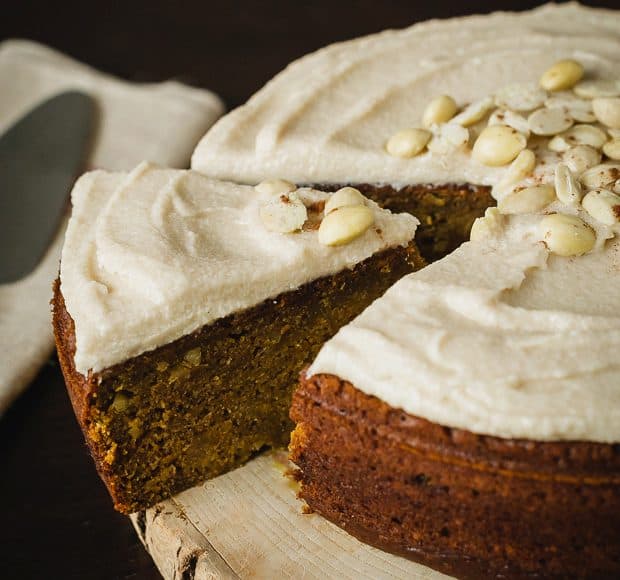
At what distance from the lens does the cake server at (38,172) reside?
494 centimetres

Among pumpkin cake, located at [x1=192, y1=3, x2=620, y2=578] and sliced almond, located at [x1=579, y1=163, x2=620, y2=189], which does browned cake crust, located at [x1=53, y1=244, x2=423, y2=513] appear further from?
sliced almond, located at [x1=579, y1=163, x2=620, y2=189]

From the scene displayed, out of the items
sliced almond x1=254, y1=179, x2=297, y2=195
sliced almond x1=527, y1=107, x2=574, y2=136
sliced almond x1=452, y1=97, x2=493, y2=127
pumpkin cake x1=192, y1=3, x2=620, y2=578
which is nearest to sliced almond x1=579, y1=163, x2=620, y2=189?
pumpkin cake x1=192, y1=3, x2=620, y2=578

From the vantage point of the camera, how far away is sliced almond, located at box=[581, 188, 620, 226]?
3.53 m

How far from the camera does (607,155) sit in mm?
3916

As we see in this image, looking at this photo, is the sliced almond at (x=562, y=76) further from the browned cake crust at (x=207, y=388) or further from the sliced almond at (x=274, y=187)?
the sliced almond at (x=274, y=187)

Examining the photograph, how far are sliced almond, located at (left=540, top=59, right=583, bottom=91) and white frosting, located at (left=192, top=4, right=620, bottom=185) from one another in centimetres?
17

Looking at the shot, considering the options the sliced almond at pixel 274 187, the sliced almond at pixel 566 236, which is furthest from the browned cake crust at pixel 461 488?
the sliced almond at pixel 274 187

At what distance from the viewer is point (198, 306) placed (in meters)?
3.38

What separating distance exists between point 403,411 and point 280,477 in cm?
95

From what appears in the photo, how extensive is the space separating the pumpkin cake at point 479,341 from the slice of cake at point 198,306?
13.9 inches

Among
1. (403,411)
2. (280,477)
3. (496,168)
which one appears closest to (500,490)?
(403,411)

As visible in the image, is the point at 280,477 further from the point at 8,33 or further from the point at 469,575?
the point at 8,33

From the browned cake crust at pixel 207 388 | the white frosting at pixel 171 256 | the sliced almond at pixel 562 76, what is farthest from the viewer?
the sliced almond at pixel 562 76

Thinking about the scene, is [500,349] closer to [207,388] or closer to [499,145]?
[207,388]
